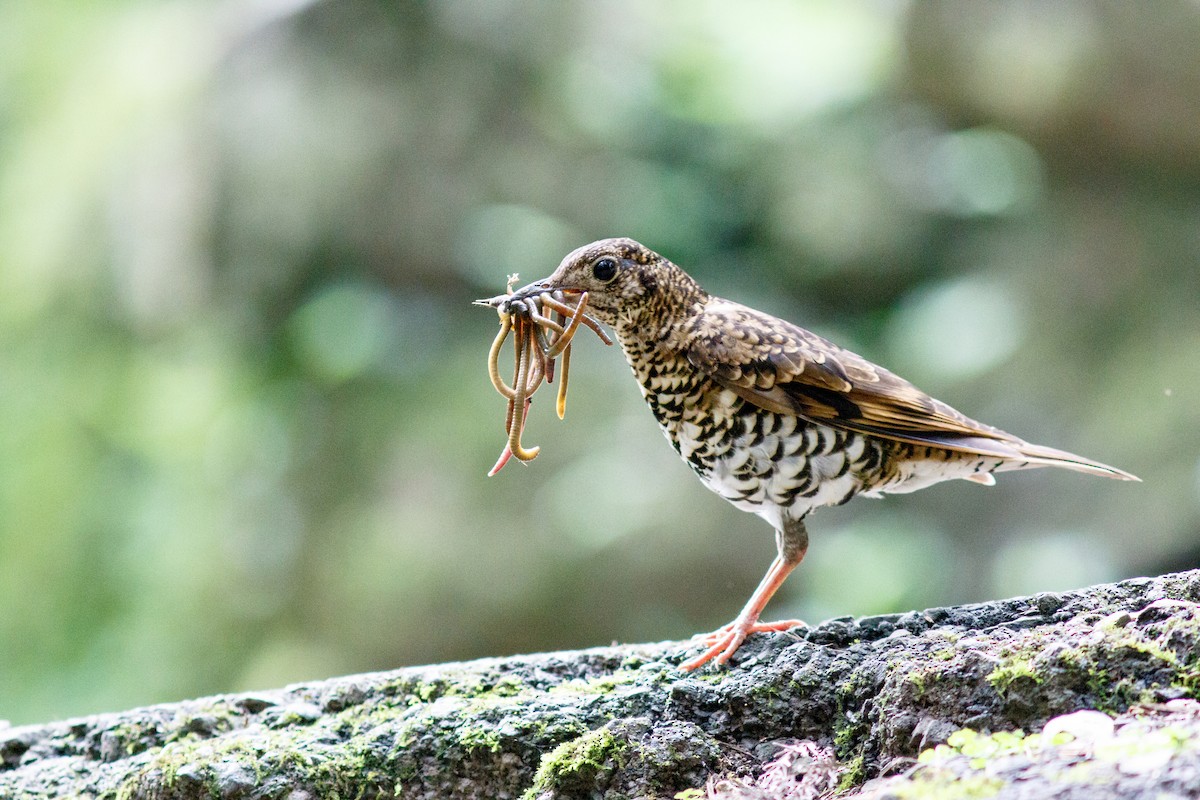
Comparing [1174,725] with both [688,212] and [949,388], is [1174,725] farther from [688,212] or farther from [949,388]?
[688,212]

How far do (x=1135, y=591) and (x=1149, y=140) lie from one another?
5337 mm

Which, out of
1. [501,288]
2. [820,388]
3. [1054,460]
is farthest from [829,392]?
[501,288]

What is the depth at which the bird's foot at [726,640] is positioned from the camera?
3137mm

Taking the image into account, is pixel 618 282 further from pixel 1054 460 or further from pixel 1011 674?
pixel 1011 674

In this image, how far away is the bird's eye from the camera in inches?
135

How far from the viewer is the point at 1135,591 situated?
2945 millimetres

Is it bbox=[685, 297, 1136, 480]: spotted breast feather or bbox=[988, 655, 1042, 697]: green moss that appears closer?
bbox=[988, 655, 1042, 697]: green moss

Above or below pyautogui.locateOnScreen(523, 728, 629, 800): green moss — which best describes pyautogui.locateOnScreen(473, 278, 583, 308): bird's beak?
above

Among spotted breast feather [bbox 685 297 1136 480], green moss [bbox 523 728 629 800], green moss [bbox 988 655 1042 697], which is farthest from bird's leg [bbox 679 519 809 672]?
green moss [bbox 988 655 1042 697]

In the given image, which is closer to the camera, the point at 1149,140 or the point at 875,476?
the point at 875,476

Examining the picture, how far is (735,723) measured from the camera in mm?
2854

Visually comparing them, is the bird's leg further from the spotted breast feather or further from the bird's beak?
the bird's beak

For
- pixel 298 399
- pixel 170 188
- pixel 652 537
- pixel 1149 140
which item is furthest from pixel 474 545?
pixel 1149 140

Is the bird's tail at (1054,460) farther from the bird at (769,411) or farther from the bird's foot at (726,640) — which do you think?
the bird's foot at (726,640)
